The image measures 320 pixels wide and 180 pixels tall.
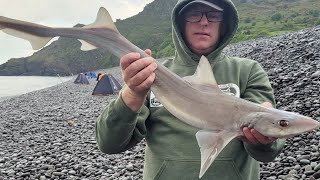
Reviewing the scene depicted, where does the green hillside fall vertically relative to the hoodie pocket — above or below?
below

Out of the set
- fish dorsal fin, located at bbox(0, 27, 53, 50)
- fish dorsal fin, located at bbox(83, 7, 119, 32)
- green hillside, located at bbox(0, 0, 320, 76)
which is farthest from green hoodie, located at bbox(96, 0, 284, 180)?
green hillside, located at bbox(0, 0, 320, 76)

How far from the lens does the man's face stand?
12.2 feet

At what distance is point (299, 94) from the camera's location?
9.89 m

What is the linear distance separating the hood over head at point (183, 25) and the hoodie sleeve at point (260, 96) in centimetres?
38

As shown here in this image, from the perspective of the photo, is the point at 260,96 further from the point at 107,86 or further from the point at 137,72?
the point at 107,86

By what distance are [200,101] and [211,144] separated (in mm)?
408

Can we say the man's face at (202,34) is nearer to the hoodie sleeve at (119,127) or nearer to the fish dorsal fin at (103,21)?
the hoodie sleeve at (119,127)

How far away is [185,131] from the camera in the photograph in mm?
3527

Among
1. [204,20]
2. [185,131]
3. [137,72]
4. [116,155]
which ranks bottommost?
[116,155]

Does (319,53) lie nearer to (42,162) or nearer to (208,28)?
(42,162)

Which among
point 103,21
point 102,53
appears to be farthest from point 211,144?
point 102,53

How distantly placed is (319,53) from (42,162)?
9.52 m

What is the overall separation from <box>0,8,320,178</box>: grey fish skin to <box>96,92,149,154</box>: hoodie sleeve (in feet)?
1.10

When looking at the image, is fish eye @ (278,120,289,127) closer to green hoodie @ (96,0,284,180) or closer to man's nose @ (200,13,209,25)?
green hoodie @ (96,0,284,180)
